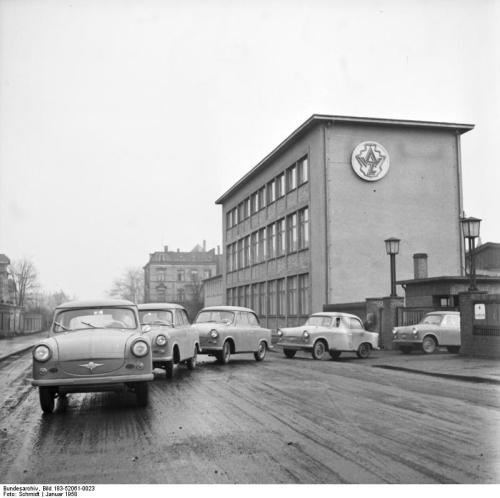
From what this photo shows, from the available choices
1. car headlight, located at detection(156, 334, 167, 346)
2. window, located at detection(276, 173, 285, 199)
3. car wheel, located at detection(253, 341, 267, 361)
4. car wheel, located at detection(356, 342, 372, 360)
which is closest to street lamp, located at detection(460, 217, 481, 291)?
car wheel, located at detection(356, 342, 372, 360)

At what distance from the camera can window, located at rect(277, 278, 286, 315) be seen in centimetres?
4275

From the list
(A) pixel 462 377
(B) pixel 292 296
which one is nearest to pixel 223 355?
(A) pixel 462 377

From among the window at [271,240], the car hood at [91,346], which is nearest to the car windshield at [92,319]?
the car hood at [91,346]

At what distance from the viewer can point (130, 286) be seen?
121875 mm

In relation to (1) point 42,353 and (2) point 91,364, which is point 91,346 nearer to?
(2) point 91,364

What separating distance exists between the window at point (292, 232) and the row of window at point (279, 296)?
1.86m

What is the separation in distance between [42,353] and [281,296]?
3456 centimetres

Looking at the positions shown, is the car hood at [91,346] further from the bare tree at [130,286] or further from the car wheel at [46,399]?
the bare tree at [130,286]

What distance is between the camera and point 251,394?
10.9 m

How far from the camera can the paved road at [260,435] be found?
18.2 feet

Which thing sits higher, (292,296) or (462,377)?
(292,296)

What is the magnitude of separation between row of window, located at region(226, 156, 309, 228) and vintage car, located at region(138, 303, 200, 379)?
2330 centimetres

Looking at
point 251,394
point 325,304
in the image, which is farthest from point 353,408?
point 325,304

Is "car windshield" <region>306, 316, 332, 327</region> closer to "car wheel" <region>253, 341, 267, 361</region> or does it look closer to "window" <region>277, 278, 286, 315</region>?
"car wheel" <region>253, 341, 267, 361</region>
